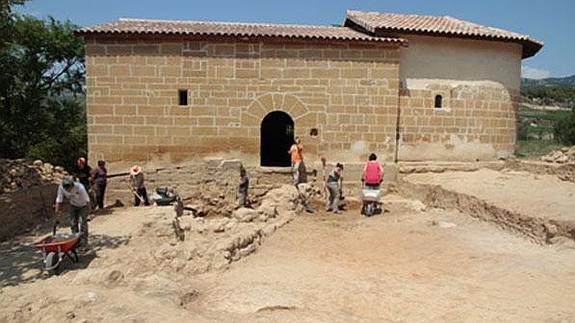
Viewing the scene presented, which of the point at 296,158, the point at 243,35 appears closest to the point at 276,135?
the point at 296,158

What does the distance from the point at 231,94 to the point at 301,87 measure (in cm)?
197

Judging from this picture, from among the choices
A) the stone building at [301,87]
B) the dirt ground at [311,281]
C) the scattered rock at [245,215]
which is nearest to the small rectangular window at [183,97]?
the stone building at [301,87]

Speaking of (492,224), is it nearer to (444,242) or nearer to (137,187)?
(444,242)

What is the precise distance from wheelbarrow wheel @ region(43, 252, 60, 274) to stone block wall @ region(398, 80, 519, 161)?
9.97m

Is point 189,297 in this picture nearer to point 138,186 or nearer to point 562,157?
point 138,186

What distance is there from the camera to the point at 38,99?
22938mm

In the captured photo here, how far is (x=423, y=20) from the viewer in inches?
607

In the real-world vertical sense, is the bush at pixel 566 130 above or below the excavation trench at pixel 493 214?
above

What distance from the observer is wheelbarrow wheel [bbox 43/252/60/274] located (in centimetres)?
679

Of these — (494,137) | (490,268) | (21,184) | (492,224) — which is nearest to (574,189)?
(492,224)

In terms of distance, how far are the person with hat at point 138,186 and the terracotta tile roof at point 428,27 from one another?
7.60m

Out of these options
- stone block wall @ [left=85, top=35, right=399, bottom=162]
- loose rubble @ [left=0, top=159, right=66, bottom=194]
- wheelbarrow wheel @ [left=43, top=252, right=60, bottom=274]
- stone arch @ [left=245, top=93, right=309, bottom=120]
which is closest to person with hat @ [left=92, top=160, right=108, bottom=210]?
stone block wall @ [left=85, top=35, right=399, bottom=162]

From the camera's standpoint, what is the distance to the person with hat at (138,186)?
12164mm

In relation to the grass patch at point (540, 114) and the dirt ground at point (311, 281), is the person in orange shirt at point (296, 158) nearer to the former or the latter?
the dirt ground at point (311, 281)
